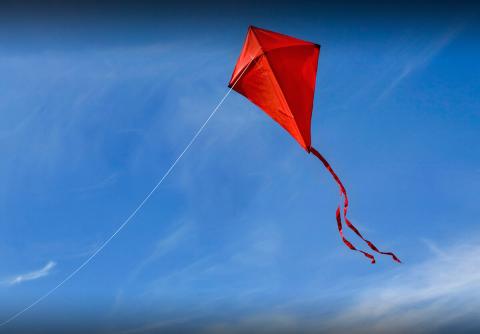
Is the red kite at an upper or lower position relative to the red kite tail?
upper

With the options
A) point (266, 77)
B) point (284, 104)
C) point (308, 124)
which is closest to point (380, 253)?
point (308, 124)

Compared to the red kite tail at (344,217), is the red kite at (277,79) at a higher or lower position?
higher

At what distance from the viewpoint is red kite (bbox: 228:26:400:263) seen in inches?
479

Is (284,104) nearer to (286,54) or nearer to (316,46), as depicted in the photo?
(286,54)

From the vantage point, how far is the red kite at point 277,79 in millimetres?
12164

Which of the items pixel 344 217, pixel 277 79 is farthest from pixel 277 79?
pixel 344 217

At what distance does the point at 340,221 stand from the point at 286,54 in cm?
575

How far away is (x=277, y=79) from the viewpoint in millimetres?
12242

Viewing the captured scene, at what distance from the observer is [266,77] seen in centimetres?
1233

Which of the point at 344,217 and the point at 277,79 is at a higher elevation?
the point at 277,79

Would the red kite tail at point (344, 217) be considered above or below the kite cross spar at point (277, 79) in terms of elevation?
below

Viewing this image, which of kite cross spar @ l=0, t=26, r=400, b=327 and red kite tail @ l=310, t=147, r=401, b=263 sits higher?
kite cross spar @ l=0, t=26, r=400, b=327

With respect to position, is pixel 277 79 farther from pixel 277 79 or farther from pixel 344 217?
pixel 344 217

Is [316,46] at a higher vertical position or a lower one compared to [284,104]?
higher
